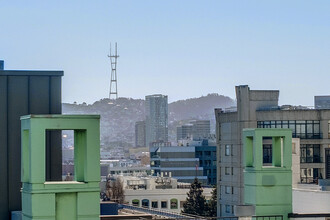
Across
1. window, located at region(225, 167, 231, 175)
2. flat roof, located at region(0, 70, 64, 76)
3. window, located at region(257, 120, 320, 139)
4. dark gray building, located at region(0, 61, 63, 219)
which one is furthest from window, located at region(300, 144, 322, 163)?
flat roof, located at region(0, 70, 64, 76)

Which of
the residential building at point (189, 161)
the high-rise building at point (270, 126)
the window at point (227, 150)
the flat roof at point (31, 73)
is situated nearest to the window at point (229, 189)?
the high-rise building at point (270, 126)

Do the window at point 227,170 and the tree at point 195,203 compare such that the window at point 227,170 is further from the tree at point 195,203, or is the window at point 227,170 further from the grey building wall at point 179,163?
the grey building wall at point 179,163

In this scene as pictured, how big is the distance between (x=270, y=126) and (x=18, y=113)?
70854 mm

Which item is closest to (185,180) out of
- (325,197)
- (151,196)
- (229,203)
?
(151,196)

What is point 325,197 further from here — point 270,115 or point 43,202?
point 270,115

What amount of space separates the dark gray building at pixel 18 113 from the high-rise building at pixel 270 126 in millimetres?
67830

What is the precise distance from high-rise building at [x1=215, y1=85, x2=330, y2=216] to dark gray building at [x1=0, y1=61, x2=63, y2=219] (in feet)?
223

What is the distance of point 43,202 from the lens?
647 inches

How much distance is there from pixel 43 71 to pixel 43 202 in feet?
16.2

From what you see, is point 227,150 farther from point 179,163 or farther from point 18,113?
point 179,163

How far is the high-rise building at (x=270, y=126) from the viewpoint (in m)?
89.5

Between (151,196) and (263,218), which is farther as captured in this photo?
(151,196)

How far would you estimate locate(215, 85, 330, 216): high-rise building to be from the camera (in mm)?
89456

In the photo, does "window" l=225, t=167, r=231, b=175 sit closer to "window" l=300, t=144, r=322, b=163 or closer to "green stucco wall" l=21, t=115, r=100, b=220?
"window" l=300, t=144, r=322, b=163
